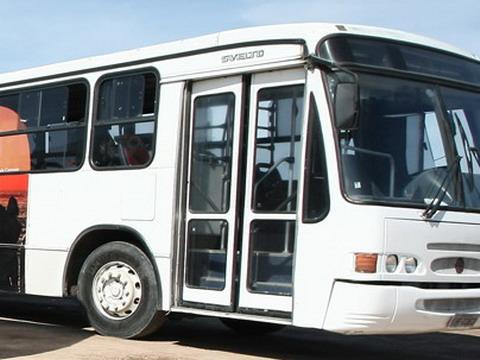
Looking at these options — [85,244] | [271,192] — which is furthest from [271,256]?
[85,244]

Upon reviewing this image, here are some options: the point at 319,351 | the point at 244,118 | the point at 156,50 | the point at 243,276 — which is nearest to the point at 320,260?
the point at 243,276

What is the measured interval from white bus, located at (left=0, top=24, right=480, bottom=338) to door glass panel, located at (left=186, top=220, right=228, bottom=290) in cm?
2

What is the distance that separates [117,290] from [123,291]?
96 millimetres

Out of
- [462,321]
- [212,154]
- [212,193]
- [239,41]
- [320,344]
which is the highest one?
[239,41]

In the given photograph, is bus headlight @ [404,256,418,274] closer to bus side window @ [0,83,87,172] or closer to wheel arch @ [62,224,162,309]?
wheel arch @ [62,224,162,309]

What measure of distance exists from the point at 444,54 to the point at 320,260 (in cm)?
243

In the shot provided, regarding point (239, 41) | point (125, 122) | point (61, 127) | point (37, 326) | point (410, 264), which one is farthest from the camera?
point (37, 326)

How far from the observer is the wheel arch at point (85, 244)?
28.9 feet

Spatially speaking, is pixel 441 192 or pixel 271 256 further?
pixel 271 256

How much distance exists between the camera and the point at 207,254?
8.05m

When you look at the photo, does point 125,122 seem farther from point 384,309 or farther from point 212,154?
point 384,309

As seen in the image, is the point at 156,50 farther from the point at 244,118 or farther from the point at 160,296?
the point at 160,296

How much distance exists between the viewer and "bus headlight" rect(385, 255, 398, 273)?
688cm

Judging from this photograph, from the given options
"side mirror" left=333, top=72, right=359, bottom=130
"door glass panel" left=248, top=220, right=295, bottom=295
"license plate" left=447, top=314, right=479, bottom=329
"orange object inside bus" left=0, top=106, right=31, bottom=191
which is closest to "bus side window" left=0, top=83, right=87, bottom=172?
"orange object inside bus" left=0, top=106, right=31, bottom=191
